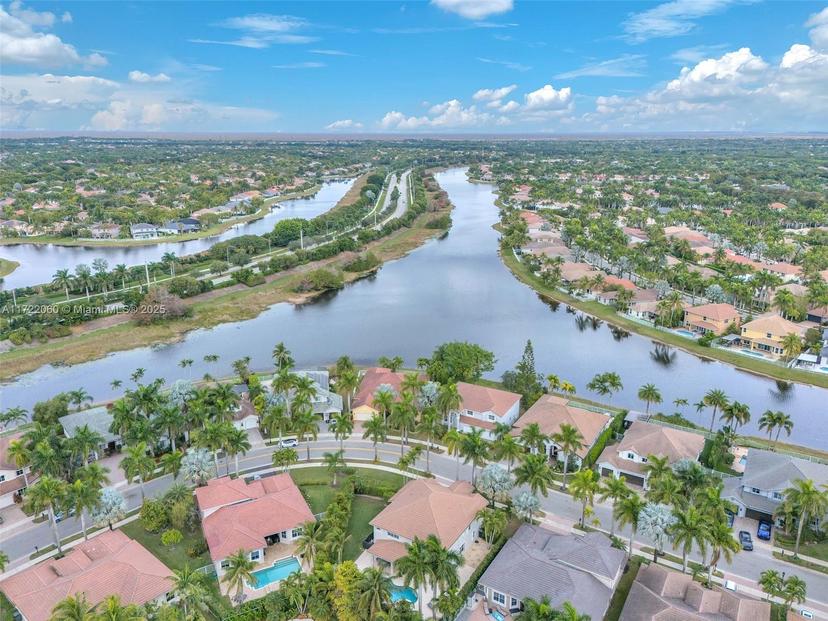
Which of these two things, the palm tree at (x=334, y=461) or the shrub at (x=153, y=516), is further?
the palm tree at (x=334, y=461)

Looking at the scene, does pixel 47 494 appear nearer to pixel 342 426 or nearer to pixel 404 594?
pixel 342 426

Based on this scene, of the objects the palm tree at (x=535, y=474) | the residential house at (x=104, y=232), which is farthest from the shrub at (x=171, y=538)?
the residential house at (x=104, y=232)

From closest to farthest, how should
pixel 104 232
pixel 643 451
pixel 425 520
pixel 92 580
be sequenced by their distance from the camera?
pixel 92 580
pixel 425 520
pixel 643 451
pixel 104 232

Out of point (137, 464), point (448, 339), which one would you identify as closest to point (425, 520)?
point (137, 464)

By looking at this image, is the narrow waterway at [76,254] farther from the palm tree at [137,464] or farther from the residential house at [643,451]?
the residential house at [643,451]

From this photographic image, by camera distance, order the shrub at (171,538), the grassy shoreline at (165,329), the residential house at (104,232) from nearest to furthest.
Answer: the shrub at (171,538), the grassy shoreline at (165,329), the residential house at (104,232)

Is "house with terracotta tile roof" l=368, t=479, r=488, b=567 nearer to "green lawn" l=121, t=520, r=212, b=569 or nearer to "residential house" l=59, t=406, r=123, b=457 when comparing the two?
"green lawn" l=121, t=520, r=212, b=569

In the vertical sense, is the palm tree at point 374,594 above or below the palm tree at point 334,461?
above

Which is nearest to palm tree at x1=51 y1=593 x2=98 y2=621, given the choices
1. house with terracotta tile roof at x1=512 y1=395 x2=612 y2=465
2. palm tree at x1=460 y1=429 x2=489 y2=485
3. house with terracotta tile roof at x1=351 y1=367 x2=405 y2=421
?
palm tree at x1=460 y1=429 x2=489 y2=485
